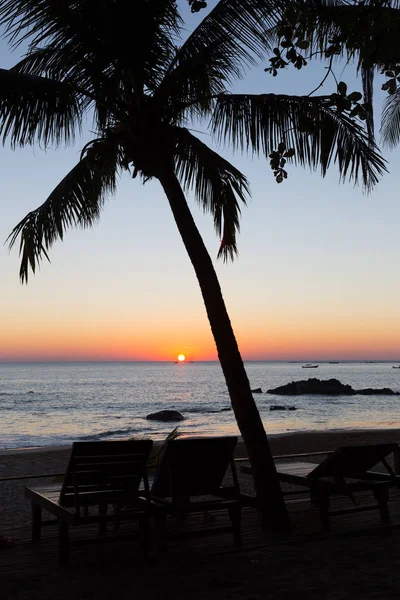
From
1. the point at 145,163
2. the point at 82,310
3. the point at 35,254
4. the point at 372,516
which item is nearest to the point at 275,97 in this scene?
the point at 145,163

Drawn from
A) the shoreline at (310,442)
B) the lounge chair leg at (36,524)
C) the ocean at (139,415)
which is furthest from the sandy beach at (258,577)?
the ocean at (139,415)

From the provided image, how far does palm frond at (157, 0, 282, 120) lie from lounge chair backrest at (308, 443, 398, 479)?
368 centimetres

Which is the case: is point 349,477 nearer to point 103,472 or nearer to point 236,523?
point 236,523

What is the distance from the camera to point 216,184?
277 inches

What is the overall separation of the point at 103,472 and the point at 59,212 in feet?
9.63

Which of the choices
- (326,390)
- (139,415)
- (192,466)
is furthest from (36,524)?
(326,390)

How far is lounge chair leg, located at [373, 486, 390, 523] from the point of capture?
607cm

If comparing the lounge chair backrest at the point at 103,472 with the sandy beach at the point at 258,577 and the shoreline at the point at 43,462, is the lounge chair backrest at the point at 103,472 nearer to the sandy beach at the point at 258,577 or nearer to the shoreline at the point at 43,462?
the sandy beach at the point at 258,577

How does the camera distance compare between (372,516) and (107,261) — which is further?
(107,261)

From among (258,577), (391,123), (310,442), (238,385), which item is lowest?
(310,442)

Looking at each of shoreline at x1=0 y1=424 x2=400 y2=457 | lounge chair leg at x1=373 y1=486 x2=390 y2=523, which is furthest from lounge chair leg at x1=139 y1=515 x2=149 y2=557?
shoreline at x1=0 y1=424 x2=400 y2=457

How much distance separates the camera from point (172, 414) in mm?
40969

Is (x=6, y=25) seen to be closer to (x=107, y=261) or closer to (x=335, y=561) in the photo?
(x=335, y=561)

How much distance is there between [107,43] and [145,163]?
1.14m
